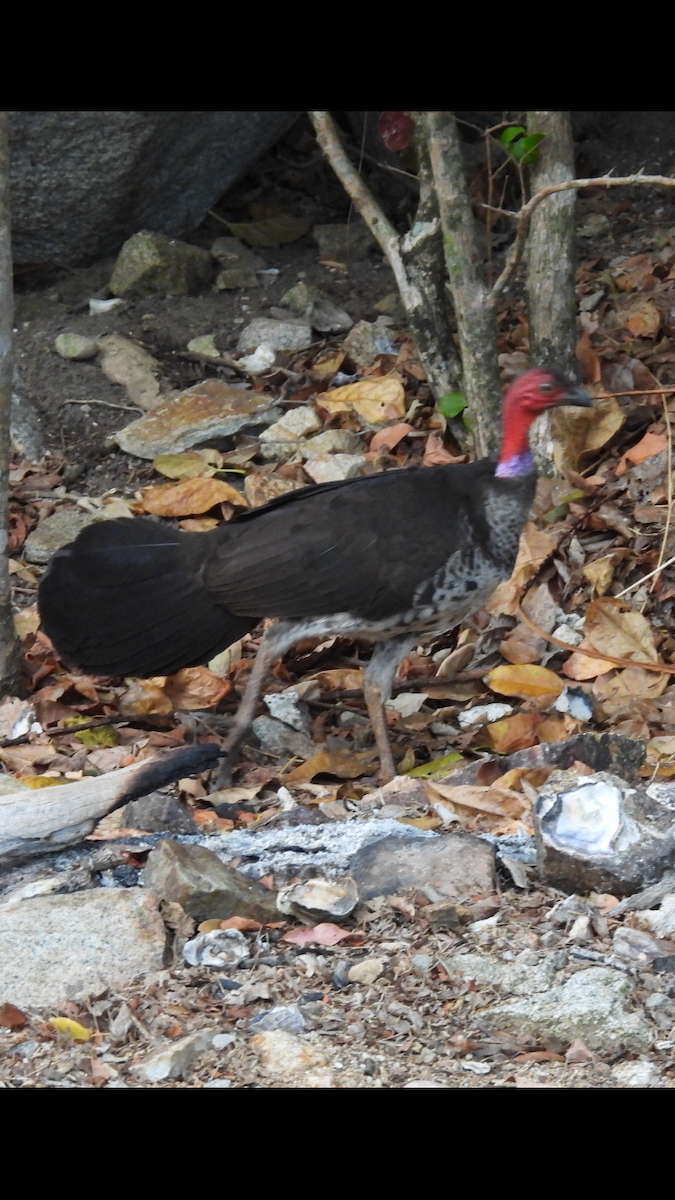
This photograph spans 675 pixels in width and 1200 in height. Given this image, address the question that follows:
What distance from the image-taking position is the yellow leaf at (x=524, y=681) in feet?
16.5

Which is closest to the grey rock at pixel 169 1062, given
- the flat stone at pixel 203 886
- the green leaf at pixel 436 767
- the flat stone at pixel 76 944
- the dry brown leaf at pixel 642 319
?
the flat stone at pixel 76 944

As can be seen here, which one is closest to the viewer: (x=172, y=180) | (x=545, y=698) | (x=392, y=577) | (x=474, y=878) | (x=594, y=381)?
(x=474, y=878)

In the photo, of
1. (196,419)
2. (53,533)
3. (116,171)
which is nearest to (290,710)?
(53,533)

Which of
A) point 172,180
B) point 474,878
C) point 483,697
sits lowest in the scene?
point 483,697

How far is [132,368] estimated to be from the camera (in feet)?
23.2

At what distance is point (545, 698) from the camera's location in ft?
16.4

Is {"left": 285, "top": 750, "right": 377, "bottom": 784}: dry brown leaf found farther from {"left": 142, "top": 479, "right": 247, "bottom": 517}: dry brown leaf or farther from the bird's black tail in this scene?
{"left": 142, "top": 479, "right": 247, "bottom": 517}: dry brown leaf

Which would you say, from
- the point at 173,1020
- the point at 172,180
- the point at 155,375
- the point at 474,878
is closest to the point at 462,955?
the point at 474,878

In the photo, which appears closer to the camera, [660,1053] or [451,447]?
[660,1053]

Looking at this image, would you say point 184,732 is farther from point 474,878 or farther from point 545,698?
point 474,878

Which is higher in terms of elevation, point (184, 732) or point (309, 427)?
point (309, 427)

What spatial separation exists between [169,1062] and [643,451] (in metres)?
3.98

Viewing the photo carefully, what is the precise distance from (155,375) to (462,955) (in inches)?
181

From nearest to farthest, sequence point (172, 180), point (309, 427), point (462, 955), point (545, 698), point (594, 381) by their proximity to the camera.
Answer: point (462, 955)
point (545, 698)
point (594, 381)
point (309, 427)
point (172, 180)
